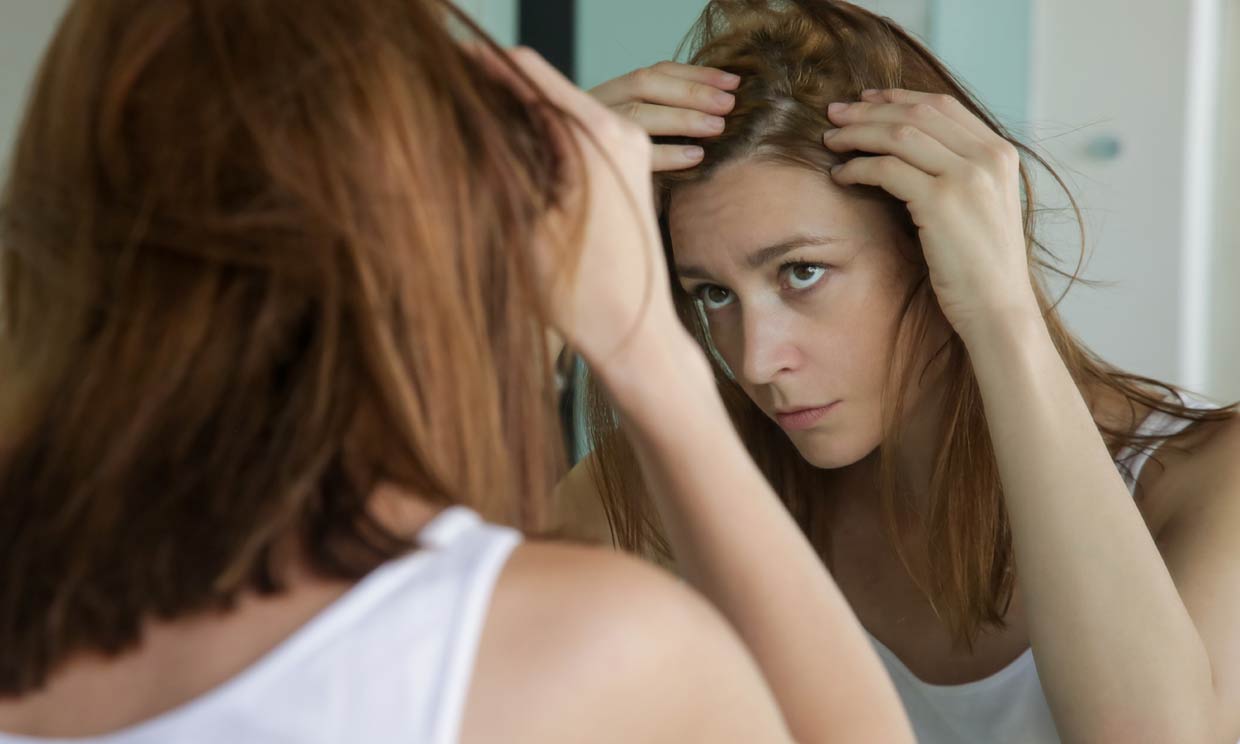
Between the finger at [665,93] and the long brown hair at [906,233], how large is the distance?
2 centimetres

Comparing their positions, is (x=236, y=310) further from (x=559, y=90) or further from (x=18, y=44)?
(x=18, y=44)

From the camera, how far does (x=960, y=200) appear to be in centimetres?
102

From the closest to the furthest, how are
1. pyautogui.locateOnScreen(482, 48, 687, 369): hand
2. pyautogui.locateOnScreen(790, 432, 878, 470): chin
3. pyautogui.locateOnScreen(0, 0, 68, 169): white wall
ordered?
pyautogui.locateOnScreen(482, 48, 687, 369): hand
pyautogui.locateOnScreen(790, 432, 878, 470): chin
pyautogui.locateOnScreen(0, 0, 68, 169): white wall

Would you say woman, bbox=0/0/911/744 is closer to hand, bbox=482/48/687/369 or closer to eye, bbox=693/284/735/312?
hand, bbox=482/48/687/369

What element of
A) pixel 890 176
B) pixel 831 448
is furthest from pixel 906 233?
pixel 831 448

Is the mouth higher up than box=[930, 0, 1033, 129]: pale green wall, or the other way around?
box=[930, 0, 1033, 129]: pale green wall

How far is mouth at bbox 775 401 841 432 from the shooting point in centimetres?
113

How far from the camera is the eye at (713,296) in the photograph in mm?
1160

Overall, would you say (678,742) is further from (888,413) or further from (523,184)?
(888,413)

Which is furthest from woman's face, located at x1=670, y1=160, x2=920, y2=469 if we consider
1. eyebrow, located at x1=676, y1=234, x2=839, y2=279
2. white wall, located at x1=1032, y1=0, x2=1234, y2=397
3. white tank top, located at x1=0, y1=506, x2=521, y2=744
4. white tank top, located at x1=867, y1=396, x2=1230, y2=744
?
white wall, located at x1=1032, y1=0, x2=1234, y2=397

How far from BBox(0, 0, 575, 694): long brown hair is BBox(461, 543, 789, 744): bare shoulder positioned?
53 millimetres

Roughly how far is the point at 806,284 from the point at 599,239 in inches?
20.2

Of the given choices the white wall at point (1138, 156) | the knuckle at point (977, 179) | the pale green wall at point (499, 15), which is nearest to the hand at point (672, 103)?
the knuckle at point (977, 179)

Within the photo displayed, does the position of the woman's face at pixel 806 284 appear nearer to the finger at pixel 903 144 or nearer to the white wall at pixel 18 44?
the finger at pixel 903 144
